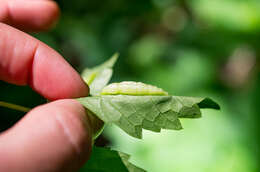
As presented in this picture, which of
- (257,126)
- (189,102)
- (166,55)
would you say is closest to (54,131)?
(189,102)

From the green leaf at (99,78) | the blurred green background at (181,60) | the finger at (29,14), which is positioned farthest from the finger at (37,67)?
the blurred green background at (181,60)

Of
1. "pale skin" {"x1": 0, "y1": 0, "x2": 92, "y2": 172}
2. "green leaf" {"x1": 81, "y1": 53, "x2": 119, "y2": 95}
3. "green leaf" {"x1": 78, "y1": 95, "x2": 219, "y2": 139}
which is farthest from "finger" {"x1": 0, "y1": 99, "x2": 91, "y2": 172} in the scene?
"green leaf" {"x1": 81, "y1": 53, "x2": 119, "y2": 95}

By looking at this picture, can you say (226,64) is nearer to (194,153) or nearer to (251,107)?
(251,107)

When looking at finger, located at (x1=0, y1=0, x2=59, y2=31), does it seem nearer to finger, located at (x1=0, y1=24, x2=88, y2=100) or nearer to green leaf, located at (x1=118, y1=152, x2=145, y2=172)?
finger, located at (x1=0, y1=24, x2=88, y2=100)

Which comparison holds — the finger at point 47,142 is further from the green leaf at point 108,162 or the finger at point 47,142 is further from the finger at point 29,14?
the finger at point 29,14

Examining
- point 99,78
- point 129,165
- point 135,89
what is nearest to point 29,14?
point 99,78

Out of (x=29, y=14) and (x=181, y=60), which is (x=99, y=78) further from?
(x=181, y=60)
